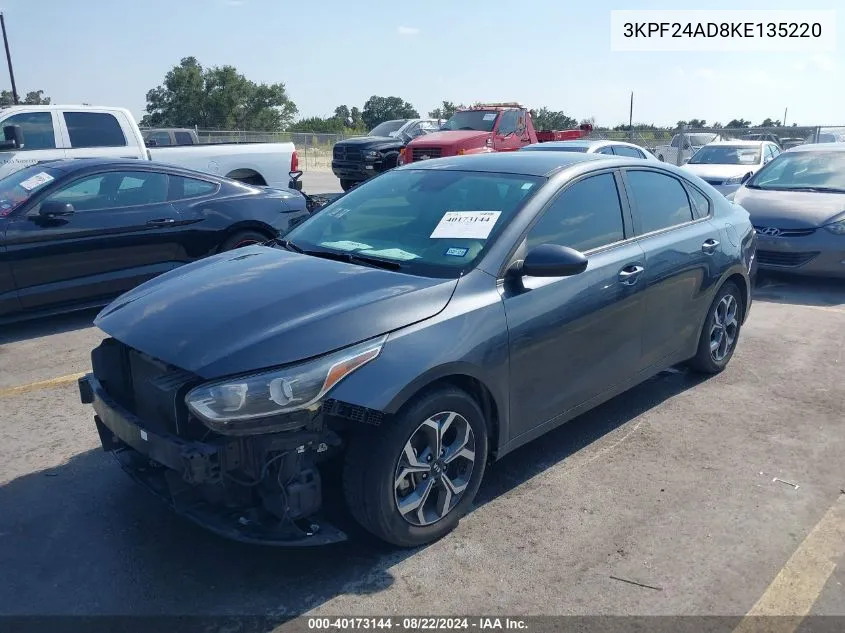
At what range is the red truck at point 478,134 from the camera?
16125 mm

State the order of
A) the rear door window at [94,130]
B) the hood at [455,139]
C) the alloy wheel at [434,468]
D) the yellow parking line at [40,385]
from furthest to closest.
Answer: the hood at [455,139] < the rear door window at [94,130] < the yellow parking line at [40,385] < the alloy wheel at [434,468]

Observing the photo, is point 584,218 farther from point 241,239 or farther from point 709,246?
point 241,239

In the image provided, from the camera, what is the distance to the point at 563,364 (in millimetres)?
3740

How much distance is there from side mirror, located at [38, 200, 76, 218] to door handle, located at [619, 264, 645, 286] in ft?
15.8

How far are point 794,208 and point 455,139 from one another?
8937 mm

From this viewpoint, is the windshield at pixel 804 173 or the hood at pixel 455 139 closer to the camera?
the windshield at pixel 804 173

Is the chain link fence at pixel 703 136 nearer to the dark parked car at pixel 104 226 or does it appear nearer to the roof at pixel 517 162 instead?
the dark parked car at pixel 104 226

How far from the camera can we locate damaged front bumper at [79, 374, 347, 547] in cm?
276

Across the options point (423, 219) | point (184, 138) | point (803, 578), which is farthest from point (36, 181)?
point (184, 138)

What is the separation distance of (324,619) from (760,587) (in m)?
1.77

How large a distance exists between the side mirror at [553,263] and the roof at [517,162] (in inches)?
28.1

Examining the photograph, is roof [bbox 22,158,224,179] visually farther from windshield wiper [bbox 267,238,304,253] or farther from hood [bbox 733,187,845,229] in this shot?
hood [bbox 733,187,845,229]

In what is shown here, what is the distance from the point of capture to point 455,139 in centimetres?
1623

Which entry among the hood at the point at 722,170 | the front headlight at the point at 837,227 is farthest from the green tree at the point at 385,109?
the front headlight at the point at 837,227
